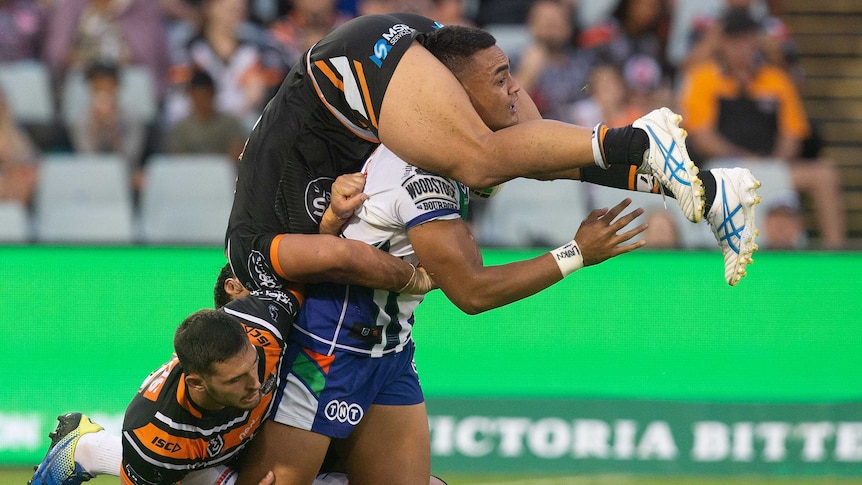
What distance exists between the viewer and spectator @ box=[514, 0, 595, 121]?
10648mm

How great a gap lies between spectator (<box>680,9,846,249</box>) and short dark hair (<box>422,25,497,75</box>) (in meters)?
6.00

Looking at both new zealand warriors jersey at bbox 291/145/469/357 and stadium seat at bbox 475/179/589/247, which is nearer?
new zealand warriors jersey at bbox 291/145/469/357

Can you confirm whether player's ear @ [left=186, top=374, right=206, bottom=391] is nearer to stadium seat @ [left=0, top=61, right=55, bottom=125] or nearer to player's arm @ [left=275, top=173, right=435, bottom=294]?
player's arm @ [left=275, top=173, right=435, bottom=294]

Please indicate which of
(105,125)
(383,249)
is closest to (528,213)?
(105,125)

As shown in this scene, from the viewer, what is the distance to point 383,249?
5230 mm

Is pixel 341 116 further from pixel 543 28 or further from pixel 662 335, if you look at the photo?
pixel 543 28

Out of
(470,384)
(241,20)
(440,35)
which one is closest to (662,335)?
(470,384)

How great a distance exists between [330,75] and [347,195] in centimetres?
48

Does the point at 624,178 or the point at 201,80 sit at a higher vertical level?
the point at 201,80

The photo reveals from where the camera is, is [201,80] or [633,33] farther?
[633,33]

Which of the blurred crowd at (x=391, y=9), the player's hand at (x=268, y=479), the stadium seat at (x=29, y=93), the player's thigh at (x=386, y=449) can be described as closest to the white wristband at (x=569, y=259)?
the player's thigh at (x=386, y=449)

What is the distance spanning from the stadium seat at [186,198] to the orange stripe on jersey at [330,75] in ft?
15.1

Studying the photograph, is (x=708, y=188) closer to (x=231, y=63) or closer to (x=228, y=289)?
(x=228, y=289)

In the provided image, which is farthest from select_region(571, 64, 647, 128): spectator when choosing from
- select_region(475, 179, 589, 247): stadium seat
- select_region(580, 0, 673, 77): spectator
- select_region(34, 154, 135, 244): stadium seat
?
select_region(34, 154, 135, 244): stadium seat
